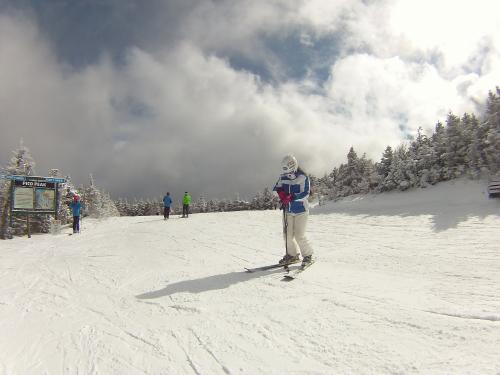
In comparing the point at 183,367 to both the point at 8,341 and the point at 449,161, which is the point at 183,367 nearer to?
the point at 8,341

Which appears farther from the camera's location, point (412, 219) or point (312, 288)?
point (412, 219)

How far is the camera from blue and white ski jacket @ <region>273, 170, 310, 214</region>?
297 inches

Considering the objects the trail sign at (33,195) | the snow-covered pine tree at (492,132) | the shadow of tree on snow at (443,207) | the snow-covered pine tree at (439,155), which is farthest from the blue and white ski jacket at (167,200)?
the snow-covered pine tree at (492,132)

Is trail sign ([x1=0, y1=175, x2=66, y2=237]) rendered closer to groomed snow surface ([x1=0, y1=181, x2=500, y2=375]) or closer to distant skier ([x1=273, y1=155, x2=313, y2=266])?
groomed snow surface ([x1=0, y1=181, x2=500, y2=375])

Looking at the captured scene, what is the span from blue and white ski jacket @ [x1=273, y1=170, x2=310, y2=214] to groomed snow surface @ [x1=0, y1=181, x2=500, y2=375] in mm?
1372

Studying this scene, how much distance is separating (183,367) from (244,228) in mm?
12246

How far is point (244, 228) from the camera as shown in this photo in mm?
15695

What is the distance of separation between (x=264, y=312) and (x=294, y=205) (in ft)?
10.8

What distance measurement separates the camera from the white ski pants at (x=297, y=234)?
745cm

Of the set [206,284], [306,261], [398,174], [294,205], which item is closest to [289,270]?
[306,261]

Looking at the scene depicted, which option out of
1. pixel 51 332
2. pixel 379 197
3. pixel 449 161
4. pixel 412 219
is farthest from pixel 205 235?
pixel 449 161

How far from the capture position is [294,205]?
7.57 meters

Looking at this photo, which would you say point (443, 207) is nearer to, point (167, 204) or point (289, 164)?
point (289, 164)

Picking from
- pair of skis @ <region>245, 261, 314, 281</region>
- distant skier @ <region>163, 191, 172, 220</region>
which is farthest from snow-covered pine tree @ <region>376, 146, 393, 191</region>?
pair of skis @ <region>245, 261, 314, 281</region>
